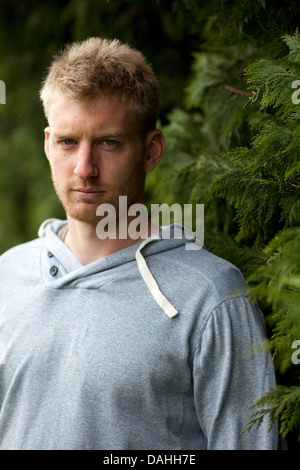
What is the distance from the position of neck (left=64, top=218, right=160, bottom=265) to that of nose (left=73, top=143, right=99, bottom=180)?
21 cm

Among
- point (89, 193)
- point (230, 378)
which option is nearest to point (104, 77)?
point (89, 193)

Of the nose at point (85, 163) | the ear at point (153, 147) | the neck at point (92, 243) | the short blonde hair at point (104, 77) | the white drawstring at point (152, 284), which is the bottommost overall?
the white drawstring at point (152, 284)

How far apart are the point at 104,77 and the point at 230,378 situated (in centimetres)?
102

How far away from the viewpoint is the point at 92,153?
1925 millimetres

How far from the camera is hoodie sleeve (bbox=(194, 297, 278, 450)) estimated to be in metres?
1.73

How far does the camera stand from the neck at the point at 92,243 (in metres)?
2.06

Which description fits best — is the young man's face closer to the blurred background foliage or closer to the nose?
the nose

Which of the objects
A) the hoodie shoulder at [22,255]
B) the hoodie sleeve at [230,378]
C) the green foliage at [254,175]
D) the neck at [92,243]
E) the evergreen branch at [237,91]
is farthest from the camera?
the evergreen branch at [237,91]

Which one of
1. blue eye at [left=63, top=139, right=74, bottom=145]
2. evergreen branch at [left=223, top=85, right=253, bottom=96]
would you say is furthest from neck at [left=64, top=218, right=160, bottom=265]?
evergreen branch at [left=223, top=85, right=253, bottom=96]

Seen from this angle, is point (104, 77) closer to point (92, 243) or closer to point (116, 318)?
point (92, 243)

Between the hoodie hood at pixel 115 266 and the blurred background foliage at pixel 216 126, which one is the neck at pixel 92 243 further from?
the blurred background foliage at pixel 216 126

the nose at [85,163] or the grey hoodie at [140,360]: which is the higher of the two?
the nose at [85,163]

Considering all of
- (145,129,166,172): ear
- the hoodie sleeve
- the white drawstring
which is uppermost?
(145,129,166,172): ear

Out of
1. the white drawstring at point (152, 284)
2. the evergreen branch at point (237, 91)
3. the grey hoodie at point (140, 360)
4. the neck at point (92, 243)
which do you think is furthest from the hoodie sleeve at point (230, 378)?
the evergreen branch at point (237, 91)
